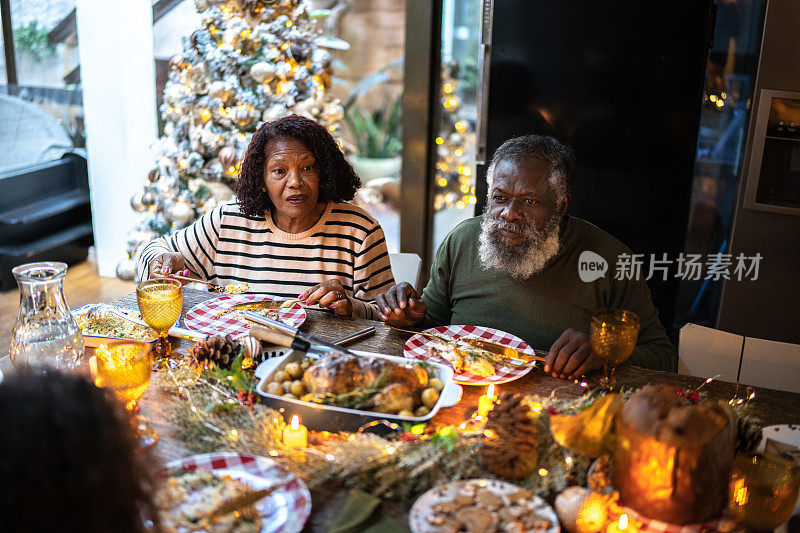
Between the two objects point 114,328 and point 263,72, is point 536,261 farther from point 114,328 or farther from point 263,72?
point 263,72

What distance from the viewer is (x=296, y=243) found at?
7.64 feet

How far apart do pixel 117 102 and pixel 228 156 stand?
122cm

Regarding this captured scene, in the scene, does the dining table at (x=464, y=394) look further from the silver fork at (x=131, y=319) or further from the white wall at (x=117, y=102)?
the white wall at (x=117, y=102)

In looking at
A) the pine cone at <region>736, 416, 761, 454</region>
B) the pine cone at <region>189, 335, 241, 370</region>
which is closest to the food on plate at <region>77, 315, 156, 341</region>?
the pine cone at <region>189, 335, 241, 370</region>

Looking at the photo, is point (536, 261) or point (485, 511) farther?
point (536, 261)

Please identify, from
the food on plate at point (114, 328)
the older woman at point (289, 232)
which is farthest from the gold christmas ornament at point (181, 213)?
the food on plate at point (114, 328)

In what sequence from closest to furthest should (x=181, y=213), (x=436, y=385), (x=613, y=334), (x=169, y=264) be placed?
(x=436, y=385)
(x=613, y=334)
(x=169, y=264)
(x=181, y=213)

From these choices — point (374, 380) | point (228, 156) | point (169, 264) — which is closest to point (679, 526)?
point (374, 380)

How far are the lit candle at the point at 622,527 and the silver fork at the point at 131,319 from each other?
1021 mm

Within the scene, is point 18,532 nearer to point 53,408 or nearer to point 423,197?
point 53,408

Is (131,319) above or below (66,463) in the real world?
below

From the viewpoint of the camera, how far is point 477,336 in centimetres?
183

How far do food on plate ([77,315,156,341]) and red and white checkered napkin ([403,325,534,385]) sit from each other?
632mm

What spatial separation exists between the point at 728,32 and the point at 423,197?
1683mm
